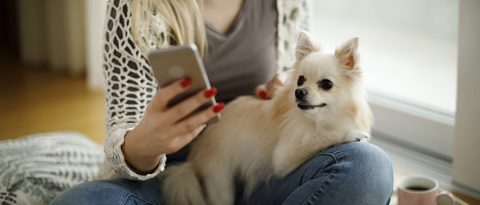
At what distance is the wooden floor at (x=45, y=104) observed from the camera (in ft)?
7.16

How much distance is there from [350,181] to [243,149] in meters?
0.27

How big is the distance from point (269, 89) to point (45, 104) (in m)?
1.37

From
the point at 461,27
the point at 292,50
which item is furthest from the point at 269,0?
the point at 461,27

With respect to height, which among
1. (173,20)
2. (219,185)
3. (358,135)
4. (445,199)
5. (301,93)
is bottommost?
(445,199)

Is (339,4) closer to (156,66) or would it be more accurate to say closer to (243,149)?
(243,149)

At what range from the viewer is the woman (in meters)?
1.03

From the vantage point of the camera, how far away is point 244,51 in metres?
1.39

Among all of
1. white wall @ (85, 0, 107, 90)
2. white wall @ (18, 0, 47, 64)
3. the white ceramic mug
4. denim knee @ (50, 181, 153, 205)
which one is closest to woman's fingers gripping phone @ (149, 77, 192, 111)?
denim knee @ (50, 181, 153, 205)

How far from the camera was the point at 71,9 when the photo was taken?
2664mm

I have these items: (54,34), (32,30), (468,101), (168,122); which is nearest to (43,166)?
(168,122)

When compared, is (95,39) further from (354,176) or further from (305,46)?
(354,176)

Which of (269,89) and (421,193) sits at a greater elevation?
(269,89)

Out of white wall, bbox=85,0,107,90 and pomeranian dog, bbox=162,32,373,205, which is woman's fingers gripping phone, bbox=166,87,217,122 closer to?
pomeranian dog, bbox=162,32,373,205

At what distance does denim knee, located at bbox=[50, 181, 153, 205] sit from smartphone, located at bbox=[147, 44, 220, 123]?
0.24 meters
